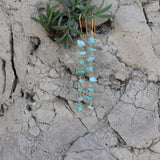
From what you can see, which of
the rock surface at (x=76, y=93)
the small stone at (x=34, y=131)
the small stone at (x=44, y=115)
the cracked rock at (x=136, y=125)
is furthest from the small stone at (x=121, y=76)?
the small stone at (x=34, y=131)

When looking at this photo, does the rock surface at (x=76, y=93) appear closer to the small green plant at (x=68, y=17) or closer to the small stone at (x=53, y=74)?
the small stone at (x=53, y=74)

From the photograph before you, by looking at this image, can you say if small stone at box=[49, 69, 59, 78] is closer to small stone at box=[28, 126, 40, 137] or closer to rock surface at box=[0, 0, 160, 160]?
rock surface at box=[0, 0, 160, 160]

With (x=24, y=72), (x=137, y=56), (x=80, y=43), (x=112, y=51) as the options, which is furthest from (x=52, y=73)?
(x=137, y=56)

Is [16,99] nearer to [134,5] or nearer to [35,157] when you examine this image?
[35,157]

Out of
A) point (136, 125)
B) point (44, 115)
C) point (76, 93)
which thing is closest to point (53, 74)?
point (76, 93)

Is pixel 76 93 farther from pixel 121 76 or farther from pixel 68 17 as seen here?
pixel 68 17
